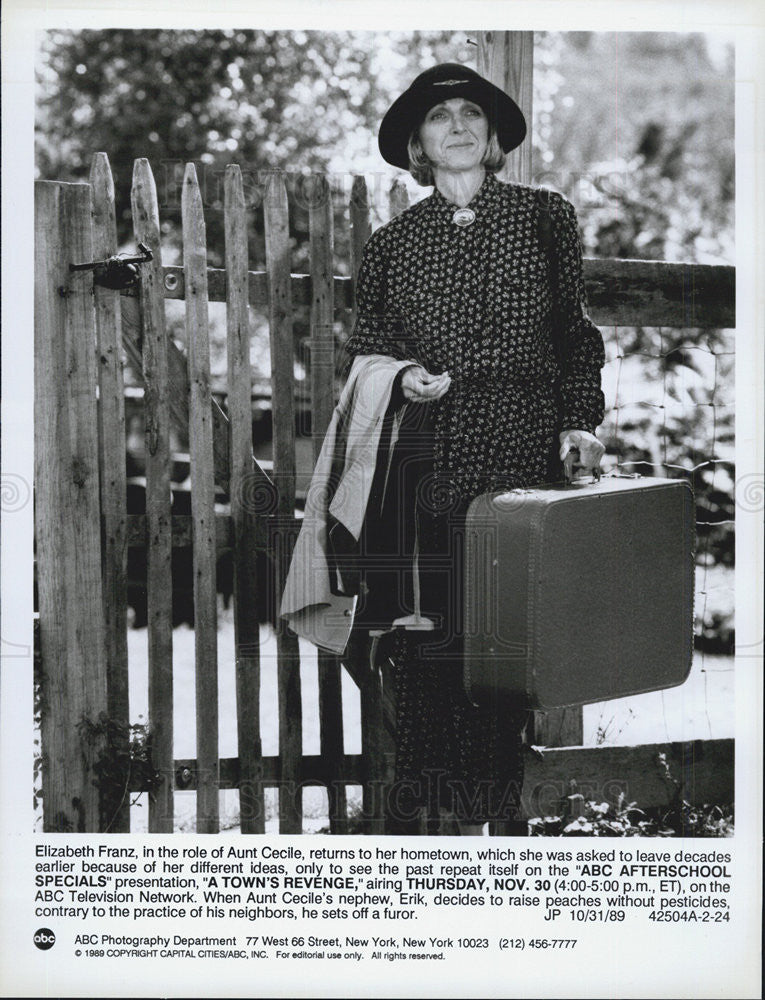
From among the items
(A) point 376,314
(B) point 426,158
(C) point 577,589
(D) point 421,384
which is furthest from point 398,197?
(C) point 577,589

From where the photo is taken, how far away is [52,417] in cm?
362

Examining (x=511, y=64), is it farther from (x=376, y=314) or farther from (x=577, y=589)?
(x=577, y=589)

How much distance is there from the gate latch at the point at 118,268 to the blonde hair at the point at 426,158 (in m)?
0.89

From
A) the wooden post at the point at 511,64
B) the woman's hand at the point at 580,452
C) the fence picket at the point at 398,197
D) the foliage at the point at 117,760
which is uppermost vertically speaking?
the wooden post at the point at 511,64

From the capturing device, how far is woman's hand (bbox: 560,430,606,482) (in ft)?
11.2

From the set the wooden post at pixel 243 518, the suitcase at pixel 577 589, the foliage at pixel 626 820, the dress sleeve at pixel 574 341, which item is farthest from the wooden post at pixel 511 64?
the foliage at pixel 626 820

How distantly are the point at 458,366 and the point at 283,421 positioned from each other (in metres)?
0.63

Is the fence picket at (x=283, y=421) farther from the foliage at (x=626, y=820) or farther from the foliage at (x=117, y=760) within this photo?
the foliage at (x=626, y=820)

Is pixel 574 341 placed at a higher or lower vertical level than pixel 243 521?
higher

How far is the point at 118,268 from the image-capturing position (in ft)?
11.8

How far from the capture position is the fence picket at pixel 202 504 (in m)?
3.63

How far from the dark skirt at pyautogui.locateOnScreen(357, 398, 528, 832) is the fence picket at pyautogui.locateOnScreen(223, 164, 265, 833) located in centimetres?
41

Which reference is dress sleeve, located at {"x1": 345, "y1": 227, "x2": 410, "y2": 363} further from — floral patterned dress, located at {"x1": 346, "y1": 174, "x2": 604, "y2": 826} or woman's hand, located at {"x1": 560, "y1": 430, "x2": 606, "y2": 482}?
Answer: woman's hand, located at {"x1": 560, "y1": 430, "x2": 606, "y2": 482}

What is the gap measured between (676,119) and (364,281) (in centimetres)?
110
